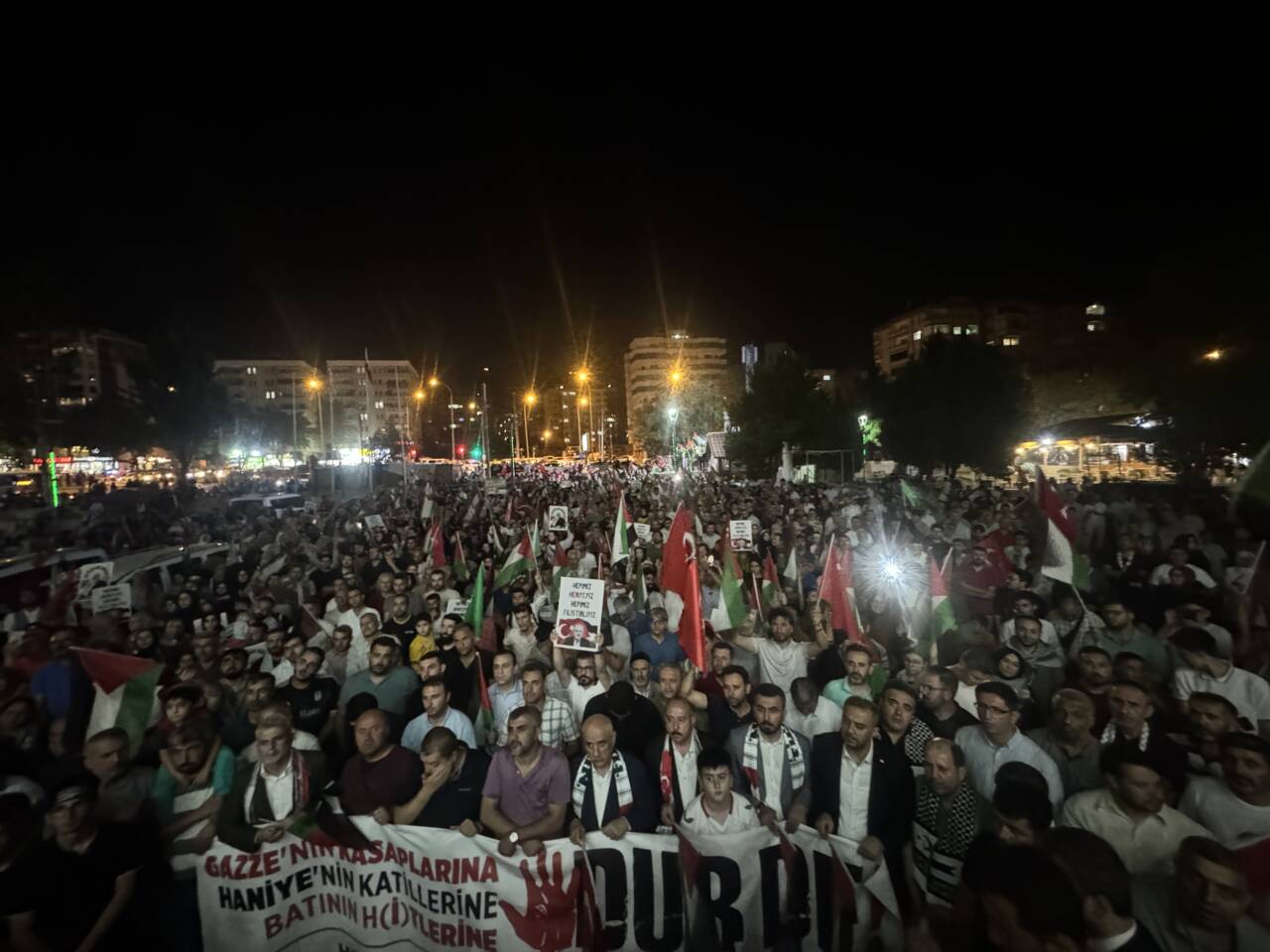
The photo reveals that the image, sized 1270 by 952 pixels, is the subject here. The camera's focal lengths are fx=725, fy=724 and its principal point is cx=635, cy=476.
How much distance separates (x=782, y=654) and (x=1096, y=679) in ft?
7.78

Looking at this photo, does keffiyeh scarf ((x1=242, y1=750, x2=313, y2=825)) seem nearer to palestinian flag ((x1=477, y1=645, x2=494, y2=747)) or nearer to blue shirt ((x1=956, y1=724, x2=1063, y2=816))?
palestinian flag ((x1=477, y1=645, x2=494, y2=747))

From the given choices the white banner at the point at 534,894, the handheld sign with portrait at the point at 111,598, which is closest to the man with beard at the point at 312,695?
the white banner at the point at 534,894

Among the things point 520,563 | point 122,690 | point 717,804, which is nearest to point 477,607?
point 520,563

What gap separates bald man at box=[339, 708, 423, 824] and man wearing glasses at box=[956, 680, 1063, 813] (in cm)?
329

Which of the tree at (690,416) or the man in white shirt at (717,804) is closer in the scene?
the man in white shirt at (717,804)

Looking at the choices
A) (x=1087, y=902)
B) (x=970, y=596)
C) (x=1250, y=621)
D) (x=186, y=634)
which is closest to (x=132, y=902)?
(x=1087, y=902)

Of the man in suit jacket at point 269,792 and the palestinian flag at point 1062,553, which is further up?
the palestinian flag at point 1062,553

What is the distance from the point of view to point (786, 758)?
4324 mm

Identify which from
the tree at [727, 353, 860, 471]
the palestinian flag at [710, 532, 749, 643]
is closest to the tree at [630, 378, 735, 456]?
the tree at [727, 353, 860, 471]

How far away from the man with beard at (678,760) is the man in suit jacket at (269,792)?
2.05 meters

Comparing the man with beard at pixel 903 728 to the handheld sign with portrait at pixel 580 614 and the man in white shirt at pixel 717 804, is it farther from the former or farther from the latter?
the handheld sign with portrait at pixel 580 614

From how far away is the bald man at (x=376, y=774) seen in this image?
4219 mm

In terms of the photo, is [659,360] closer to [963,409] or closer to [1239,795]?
[963,409]

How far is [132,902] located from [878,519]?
1513 centimetres
